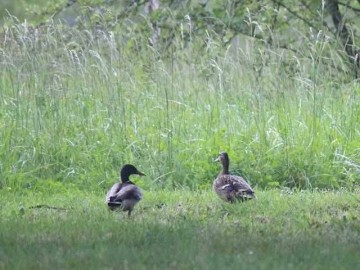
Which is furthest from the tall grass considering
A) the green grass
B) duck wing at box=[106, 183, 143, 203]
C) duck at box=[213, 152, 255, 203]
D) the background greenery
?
duck wing at box=[106, 183, 143, 203]

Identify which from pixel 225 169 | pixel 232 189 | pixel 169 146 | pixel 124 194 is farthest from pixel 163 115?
pixel 124 194

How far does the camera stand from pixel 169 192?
9.37 m

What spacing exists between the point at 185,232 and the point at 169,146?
3384mm

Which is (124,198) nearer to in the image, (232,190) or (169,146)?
(232,190)

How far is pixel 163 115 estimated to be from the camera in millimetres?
11102

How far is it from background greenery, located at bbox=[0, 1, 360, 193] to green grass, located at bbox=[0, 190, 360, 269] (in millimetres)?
787

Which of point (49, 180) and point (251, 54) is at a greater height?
point (251, 54)

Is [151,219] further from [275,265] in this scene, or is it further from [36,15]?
[36,15]

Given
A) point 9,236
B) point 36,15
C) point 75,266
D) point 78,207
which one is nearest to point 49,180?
point 78,207

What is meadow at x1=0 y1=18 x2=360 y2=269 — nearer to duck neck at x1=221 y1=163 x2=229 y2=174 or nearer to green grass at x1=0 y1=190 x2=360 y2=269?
green grass at x1=0 y1=190 x2=360 y2=269

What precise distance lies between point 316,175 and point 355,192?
703 millimetres

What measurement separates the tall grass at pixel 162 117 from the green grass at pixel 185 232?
0.80 meters

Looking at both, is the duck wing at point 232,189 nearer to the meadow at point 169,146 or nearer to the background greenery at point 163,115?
the meadow at point 169,146

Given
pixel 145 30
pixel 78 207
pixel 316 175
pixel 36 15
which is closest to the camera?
pixel 78 207
